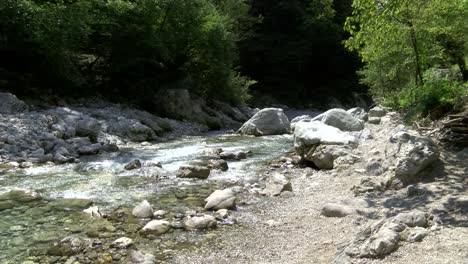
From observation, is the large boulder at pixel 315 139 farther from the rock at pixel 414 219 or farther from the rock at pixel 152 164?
the rock at pixel 414 219

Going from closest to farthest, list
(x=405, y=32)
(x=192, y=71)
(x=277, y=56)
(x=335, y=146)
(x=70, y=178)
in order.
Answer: (x=70, y=178), (x=335, y=146), (x=405, y=32), (x=192, y=71), (x=277, y=56)

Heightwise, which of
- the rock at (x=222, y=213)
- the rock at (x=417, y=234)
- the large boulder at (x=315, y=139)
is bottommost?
the rock at (x=222, y=213)

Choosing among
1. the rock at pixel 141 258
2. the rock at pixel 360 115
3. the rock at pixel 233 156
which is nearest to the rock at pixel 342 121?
the rock at pixel 360 115

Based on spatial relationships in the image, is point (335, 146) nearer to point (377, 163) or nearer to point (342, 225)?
point (377, 163)

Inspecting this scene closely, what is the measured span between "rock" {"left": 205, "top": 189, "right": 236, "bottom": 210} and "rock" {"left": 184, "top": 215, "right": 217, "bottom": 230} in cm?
Answer: 75

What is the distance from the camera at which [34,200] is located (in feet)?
27.8

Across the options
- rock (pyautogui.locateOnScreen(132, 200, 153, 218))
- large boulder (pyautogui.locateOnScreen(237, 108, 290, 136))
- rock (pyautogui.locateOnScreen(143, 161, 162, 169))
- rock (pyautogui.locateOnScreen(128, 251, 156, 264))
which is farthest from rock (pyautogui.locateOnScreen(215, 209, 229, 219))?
large boulder (pyautogui.locateOnScreen(237, 108, 290, 136))

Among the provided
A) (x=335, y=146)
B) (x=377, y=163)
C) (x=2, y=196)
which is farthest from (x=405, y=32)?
(x=2, y=196)

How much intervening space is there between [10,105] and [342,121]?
12447 millimetres

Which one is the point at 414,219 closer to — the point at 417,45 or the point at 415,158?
the point at 415,158

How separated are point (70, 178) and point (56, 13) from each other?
10703 mm

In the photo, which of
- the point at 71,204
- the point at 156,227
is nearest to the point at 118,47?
the point at 71,204

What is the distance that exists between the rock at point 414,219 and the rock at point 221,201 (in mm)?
3182

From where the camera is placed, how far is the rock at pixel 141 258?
18.3 feet
